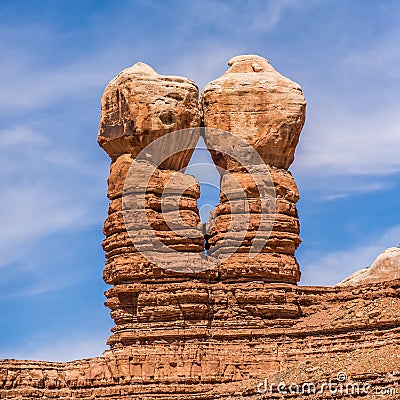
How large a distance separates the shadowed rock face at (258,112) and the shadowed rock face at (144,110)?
3.09 feet

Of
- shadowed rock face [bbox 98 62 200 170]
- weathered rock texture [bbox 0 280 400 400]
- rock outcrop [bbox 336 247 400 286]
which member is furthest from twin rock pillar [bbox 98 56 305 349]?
rock outcrop [bbox 336 247 400 286]

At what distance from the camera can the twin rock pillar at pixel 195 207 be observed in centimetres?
7569

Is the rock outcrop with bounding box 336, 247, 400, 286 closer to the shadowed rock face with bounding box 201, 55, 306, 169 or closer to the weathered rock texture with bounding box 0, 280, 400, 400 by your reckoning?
the shadowed rock face with bounding box 201, 55, 306, 169

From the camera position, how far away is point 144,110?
77.4 m

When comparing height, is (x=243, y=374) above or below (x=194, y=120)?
below

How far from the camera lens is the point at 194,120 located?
7869cm

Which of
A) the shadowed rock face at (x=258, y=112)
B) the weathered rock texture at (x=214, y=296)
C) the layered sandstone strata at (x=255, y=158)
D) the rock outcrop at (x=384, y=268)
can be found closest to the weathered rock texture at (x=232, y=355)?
the weathered rock texture at (x=214, y=296)

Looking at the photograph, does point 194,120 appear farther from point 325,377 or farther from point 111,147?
point 325,377

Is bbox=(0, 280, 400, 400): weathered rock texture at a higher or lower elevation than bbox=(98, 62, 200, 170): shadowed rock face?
lower

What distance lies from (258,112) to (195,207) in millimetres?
4918

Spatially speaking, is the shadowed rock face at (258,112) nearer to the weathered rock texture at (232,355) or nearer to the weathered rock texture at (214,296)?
the weathered rock texture at (214,296)

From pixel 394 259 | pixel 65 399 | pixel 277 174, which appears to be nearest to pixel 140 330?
pixel 65 399

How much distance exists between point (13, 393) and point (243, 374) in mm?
9162

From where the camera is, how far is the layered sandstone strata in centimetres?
7756
